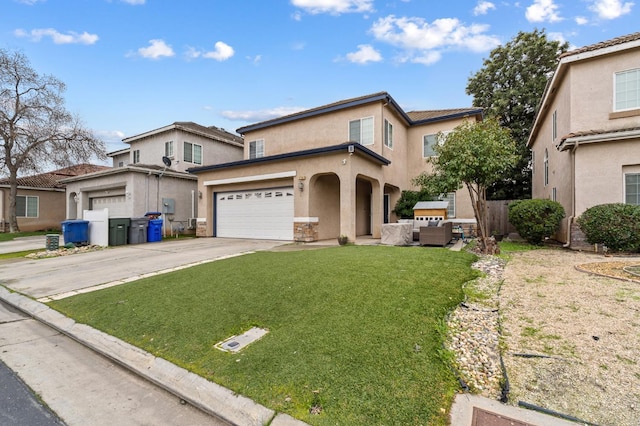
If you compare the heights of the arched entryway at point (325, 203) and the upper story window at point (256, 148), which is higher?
the upper story window at point (256, 148)

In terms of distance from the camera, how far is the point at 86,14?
1068 centimetres

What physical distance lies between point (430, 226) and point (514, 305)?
5676 mm

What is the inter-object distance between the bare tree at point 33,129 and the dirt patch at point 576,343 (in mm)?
26332

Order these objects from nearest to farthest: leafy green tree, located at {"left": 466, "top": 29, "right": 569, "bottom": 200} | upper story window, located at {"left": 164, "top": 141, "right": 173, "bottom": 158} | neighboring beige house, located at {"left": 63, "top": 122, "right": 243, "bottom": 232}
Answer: neighboring beige house, located at {"left": 63, "top": 122, "right": 243, "bottom": 232} < upper story window, located at {"left": 164, "top": 141, "right": 173, "bottom": 158} < leafy green tree, located at {"left": 466, "top": 29, "right": 569, "bottom": 200}

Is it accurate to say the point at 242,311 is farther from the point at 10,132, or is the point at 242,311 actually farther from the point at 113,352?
the point at 10,132

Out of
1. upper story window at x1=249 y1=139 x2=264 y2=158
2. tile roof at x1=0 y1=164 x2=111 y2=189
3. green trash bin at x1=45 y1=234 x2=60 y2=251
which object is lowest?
green trash bin at x1=45 y1=234 x2=60 y2=251

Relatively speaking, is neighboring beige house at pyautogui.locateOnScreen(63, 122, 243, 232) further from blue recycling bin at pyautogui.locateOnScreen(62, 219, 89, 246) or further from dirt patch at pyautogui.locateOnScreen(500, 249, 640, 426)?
dirt patch at pyautogui.locateOnScreen(500, 249, 640, 426)

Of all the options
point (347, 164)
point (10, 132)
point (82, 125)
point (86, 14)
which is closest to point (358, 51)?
point (347, 164)

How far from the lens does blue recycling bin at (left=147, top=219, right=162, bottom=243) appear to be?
14148mm

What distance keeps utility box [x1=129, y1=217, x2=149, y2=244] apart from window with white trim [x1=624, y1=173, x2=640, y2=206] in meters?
18.3

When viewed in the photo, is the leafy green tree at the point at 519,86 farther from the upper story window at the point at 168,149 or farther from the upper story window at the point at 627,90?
the upper story window at the point at 168,149

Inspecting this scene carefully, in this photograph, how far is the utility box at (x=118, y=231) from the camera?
12.9m

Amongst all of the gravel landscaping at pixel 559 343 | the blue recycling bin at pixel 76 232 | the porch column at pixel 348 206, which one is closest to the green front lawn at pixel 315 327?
the gravel landscaping at pixel 559 343

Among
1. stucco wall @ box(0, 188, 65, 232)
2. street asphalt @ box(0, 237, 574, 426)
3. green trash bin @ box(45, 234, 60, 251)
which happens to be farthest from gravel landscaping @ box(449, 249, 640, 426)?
stucco wall @ box(0, 188, 65, 232)
